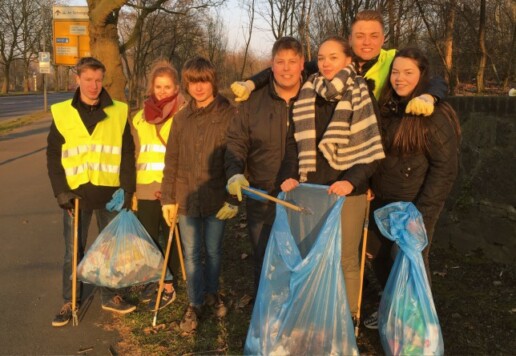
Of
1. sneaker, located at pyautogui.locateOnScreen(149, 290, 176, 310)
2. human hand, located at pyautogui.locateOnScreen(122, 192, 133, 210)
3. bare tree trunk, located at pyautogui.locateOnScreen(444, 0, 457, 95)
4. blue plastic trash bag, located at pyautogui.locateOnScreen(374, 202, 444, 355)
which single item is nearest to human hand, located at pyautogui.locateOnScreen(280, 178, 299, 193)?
blue plastic trash bag, located at pyautogui.locateOnScreen(374, 202, 444, 355)

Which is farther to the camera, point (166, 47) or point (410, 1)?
point (166, 47)

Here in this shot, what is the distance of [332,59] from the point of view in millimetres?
2723

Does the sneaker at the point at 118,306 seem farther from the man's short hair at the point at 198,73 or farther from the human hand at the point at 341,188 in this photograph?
the human hand at the point at 341,188

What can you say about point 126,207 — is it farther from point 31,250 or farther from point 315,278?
point 31,250

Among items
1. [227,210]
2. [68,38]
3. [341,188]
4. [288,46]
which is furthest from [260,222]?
[68,38]

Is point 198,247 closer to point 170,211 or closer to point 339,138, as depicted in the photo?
point 170,211

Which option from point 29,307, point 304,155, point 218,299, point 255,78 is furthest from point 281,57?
point 29,307

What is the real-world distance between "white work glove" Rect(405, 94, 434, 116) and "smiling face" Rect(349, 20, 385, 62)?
26.4 inches

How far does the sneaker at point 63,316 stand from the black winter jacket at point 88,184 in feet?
2.72

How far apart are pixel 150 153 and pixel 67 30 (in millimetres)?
11741

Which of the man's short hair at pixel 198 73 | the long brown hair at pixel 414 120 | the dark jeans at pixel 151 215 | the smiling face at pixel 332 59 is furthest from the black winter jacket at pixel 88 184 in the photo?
the long brown hair at pixel 414 120

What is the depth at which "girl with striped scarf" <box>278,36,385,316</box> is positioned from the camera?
2.65m

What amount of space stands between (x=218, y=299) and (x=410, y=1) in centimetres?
665

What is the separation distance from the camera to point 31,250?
206 inches
